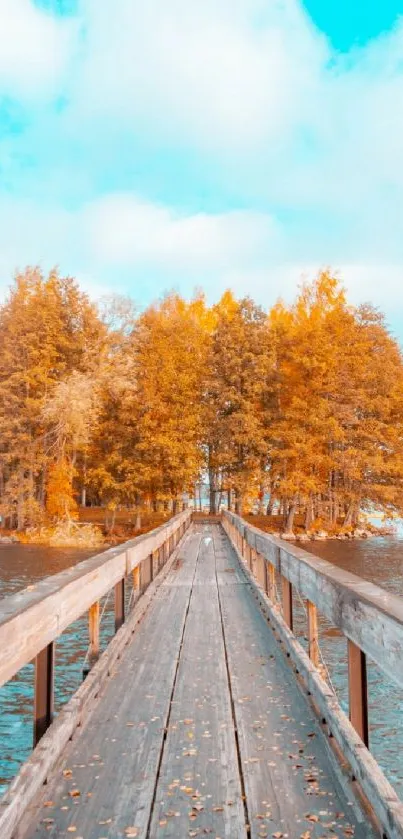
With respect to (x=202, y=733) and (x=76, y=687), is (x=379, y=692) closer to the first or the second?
(x=76, y=687)

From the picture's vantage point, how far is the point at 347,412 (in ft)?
105

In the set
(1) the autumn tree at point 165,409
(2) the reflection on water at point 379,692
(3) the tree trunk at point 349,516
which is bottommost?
(2) the reflection on water at point 379,692

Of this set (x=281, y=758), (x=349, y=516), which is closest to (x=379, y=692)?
(x=281, y=758)

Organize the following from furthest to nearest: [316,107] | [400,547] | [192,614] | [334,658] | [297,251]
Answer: [297,251] < [400,547] < [316,107] < [334,658] < [192,614]

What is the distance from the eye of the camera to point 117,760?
311 cm

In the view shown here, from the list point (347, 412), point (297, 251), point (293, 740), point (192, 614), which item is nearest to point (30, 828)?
point (293, 740)

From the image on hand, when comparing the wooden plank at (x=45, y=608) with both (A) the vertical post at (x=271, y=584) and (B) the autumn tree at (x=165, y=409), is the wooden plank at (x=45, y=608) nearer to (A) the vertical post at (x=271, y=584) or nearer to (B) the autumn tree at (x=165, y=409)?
(A) the vertical post at (x=271, y=584)

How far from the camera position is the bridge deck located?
2514 mm

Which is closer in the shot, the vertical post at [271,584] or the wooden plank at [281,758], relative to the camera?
the wooden plank at [281,758]

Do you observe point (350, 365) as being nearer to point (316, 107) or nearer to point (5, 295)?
point (316, 107)

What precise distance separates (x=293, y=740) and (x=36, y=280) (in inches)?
1319

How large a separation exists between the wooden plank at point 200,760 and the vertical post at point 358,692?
61cm

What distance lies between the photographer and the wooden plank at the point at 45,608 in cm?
241

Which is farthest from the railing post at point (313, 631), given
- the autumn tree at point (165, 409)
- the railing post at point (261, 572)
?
the autumn tree at point (165, 409)
